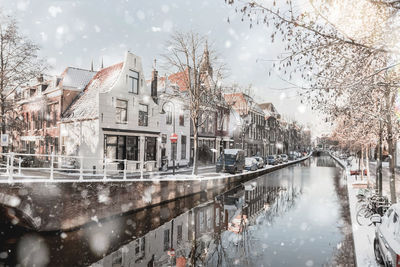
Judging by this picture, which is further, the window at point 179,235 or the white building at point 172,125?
the white building at point 172,125

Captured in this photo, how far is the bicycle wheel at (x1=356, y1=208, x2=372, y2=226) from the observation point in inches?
407

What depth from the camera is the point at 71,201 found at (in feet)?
36.1

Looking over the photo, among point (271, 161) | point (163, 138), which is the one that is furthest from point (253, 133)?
point (163, 138)

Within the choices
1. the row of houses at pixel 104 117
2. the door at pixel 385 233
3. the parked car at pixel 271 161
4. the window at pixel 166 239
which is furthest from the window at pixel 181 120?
the door at pixel 385 233

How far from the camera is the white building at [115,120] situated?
20469mm

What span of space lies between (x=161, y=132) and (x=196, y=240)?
17.0m

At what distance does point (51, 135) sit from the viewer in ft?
79.8

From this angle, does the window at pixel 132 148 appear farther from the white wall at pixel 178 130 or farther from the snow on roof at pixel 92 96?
the white wall at pixel 178 130

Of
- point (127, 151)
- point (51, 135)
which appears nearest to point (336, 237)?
point (127, 151)

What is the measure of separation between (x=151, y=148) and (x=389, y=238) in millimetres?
20799

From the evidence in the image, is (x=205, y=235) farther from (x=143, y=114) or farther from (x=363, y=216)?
(x=143, y=114)

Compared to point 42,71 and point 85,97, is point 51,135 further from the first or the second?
point 42,71

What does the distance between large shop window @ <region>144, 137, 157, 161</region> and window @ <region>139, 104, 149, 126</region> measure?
150 centimetres

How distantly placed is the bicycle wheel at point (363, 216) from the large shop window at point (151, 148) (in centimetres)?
1740
